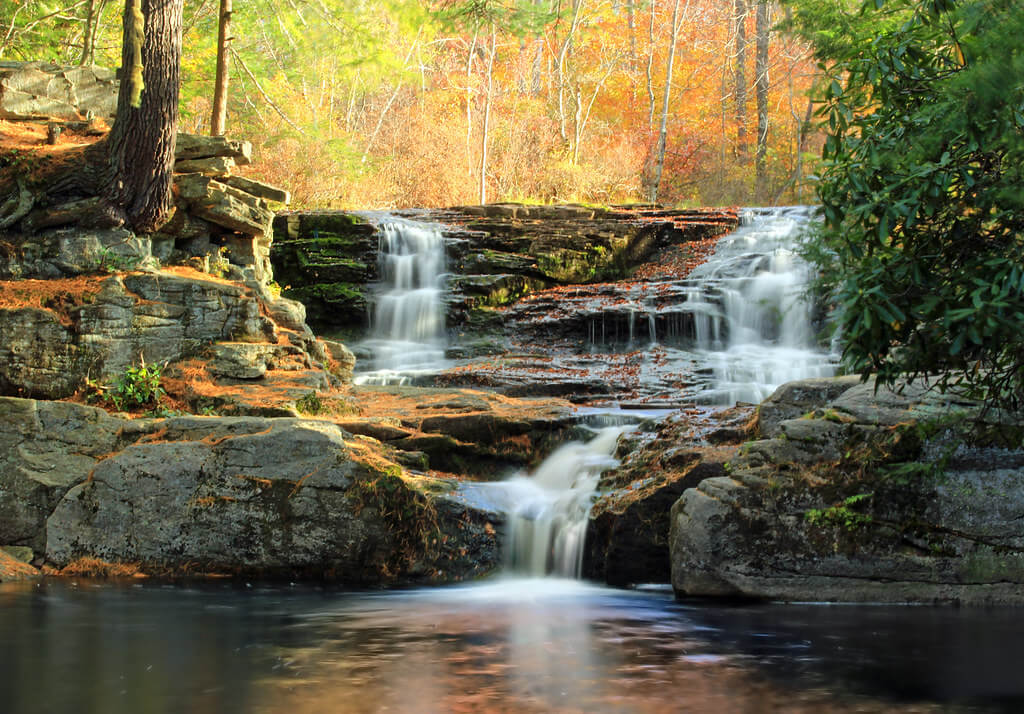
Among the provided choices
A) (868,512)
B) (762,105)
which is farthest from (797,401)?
(762,105)

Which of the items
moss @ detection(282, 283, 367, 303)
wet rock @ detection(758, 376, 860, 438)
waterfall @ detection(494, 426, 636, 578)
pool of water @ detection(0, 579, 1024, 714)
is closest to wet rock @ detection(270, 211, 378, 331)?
moss @ detection(282, 283, 367, 303)

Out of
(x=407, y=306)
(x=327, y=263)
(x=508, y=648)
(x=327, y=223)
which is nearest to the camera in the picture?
(x=508, y=648)

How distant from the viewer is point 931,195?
5051 millimetres

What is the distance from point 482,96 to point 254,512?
28846 mm

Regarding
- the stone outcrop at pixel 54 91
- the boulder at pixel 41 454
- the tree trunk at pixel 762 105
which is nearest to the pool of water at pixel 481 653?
the boulder at pixel 41 454

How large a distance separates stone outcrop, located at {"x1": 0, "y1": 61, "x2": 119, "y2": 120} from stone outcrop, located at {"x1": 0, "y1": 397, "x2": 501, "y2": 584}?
6.99 m

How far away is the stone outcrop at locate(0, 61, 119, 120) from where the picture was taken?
13.5 metres

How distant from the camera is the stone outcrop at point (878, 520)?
7109 mm

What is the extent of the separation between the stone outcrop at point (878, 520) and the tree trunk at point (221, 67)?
1193 centimetres

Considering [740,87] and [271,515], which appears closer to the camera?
[271,515]

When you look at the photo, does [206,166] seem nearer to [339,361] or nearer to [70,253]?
[70,253]

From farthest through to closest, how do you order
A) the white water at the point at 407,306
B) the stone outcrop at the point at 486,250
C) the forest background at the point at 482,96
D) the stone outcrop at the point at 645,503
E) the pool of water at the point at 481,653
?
the forest background at the point at 482,96 → the stone outcrop at the point at 486,250 → the white water at the point at 407,306 → the stone outcrop at the point at 645,503 → the pool of water at the point at 481,653

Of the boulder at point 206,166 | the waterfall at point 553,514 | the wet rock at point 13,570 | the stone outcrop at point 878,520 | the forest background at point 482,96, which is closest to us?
the stone outcrop at point 878,520

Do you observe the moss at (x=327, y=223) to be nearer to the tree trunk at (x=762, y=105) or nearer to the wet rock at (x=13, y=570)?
the wet rock at (x=13, y=570)
